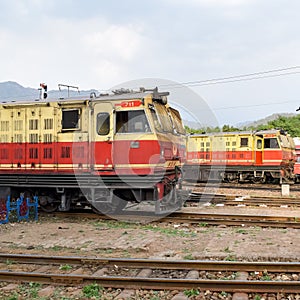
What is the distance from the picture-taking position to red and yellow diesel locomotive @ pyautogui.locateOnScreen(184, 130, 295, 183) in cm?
2472

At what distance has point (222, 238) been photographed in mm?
9328

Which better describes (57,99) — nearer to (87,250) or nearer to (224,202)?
(87,250)

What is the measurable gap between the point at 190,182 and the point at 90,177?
16.1 m

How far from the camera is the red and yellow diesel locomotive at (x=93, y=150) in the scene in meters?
11.2

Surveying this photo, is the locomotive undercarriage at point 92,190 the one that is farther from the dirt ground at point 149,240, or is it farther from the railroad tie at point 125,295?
the railroad tie at point 125,295

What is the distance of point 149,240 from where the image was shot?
9195 mm

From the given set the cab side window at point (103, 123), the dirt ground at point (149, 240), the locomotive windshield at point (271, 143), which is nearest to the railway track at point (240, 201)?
the dirt ground at point (149, 240)

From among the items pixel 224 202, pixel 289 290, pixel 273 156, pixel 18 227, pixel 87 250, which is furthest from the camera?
pixel 273 156

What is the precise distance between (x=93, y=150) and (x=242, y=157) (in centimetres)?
1592

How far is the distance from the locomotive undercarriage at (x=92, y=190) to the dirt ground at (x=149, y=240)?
2.23 feet

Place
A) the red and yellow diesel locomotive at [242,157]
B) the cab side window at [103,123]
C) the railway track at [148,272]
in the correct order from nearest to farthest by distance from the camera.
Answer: the railway track at [148,272] < the cab side window at [103,123] < the red and yellow diesel locomotive at [242,157]

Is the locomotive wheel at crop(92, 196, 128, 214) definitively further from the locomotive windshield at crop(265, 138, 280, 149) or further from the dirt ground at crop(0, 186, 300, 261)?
the locomotive windshield at crop(265, 138, 280, 149)

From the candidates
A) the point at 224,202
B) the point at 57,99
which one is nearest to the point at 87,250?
the point at 57,99

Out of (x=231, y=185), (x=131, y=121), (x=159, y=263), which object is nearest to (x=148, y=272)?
(x=159, y=263)
